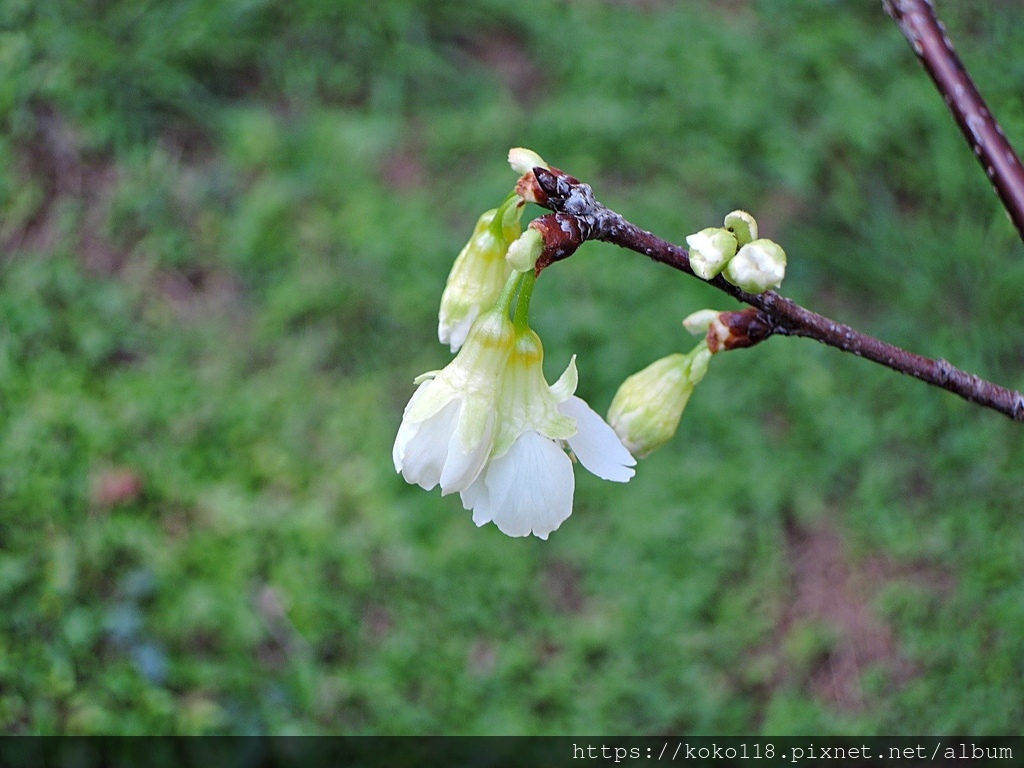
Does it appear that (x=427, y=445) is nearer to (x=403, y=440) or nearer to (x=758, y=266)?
(x=403, y=440)

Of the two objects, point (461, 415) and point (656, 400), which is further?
point (656, 400)

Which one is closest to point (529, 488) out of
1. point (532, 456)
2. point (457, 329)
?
point (532, 456)

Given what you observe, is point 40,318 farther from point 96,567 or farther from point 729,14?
point 729,14

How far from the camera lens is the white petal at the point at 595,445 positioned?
92 centimetres

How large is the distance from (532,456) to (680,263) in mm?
230

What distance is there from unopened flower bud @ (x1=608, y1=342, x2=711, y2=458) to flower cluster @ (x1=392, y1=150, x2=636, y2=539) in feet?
0.46

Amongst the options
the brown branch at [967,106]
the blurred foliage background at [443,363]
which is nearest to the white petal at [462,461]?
the brown branch at [967,106]

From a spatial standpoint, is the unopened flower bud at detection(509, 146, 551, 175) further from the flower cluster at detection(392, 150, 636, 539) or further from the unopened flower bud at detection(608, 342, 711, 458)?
the unopened flower bud at detection(608, 342, 711, 458)

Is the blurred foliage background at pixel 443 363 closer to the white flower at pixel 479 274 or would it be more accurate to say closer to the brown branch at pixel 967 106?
the white flower at pixel 479 274

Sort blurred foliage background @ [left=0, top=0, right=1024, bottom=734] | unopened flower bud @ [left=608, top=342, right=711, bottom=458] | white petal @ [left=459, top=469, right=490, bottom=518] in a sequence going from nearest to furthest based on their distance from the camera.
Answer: white petal @ [left=459, top=469, right=490, bottom=518], unopened flower bud @ [left=608, top=342, right=711, bottom=458], blurred foliage background @ [left=0, top=0, right=1024, bottom=734]

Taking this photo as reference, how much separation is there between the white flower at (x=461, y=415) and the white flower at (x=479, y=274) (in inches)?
3.0

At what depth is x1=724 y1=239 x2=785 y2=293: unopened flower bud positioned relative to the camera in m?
0.81

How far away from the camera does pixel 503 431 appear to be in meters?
0.89

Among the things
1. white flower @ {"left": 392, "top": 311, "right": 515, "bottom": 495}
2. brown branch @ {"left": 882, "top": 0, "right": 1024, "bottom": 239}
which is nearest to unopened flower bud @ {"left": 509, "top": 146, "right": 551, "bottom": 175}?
white flower @ {"left": 392, "top": 311, "right": 515, "bottom": 495}
